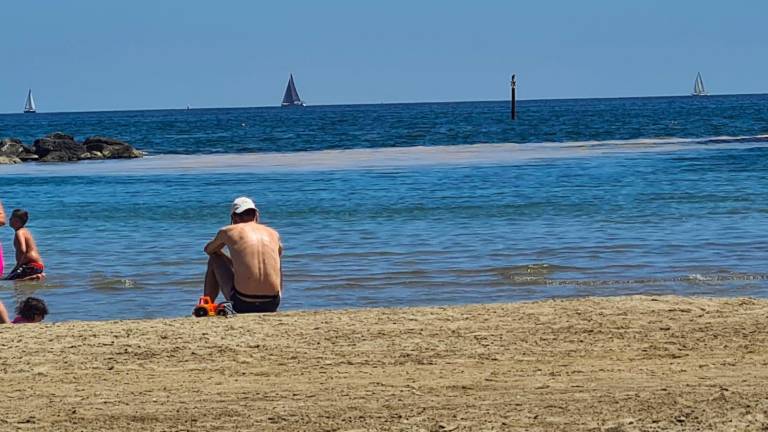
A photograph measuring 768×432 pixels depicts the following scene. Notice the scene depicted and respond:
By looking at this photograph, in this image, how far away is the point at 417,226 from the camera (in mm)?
18531

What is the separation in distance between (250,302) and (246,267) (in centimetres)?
29

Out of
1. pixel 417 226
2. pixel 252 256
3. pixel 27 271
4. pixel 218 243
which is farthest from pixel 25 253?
pixel 417 226

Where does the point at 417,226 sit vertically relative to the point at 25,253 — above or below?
below

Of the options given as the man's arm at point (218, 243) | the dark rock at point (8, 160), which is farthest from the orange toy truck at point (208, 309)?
the dark rock at point (8, 160)

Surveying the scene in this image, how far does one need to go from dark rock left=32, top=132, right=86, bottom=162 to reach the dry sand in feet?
128

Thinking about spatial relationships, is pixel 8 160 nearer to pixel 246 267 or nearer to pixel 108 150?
pixel 108 150

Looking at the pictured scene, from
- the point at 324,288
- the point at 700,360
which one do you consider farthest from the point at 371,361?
the point at 324,288

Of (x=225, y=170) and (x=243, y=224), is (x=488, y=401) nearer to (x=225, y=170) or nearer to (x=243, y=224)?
(x=243, y=224)

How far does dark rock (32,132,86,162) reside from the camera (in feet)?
153

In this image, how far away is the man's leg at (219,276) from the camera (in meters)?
9.44

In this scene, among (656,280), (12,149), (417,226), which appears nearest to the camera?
(656,280)

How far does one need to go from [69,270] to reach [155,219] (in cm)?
651

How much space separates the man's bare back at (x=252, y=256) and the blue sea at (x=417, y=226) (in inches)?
85.8

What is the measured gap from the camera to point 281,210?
2214 centimetres
